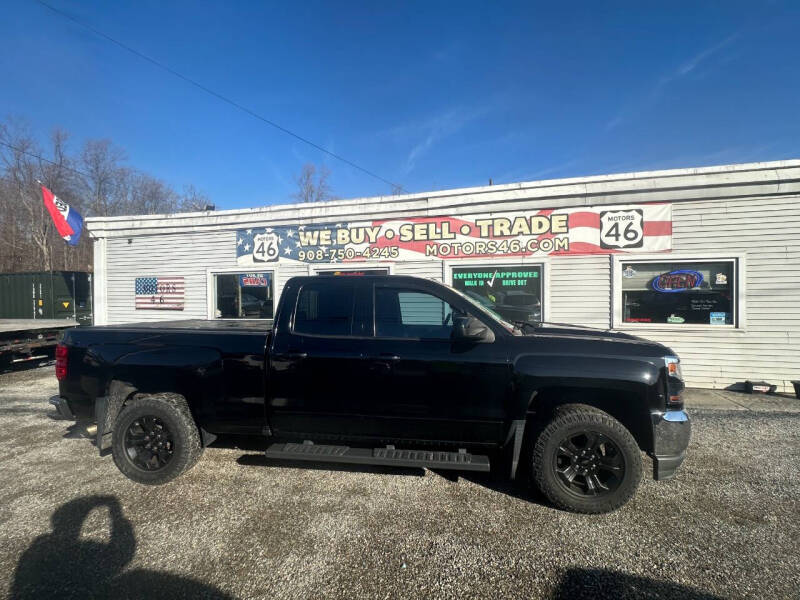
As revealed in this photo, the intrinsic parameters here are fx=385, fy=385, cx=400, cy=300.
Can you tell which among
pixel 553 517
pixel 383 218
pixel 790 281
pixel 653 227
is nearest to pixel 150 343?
pixel 553 517

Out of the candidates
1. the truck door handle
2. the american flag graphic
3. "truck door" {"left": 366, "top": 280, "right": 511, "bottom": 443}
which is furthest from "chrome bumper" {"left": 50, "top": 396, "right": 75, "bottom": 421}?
the american flag graphic

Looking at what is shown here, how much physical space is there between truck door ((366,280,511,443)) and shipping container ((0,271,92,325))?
46.3ft

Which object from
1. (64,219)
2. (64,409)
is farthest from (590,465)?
(64,219)

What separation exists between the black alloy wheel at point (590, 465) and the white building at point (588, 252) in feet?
9.64

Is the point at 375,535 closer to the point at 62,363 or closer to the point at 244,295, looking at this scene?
the point at 62,363

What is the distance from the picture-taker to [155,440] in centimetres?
351

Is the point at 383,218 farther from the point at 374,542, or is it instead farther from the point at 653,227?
the point at 374,542

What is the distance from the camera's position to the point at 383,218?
875 cm

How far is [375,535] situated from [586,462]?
1720mm

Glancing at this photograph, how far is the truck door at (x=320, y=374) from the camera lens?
3.32m

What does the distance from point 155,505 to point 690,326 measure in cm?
844

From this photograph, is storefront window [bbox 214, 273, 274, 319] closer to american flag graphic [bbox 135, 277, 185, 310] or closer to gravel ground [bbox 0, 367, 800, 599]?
american flag graphic [bbox 135, 277, 185, 310]

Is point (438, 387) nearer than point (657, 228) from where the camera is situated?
Yes

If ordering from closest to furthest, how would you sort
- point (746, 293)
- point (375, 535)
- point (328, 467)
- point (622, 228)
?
point (375, 535) → point (328, 467) → point (746, 293) → point (622, 228)
